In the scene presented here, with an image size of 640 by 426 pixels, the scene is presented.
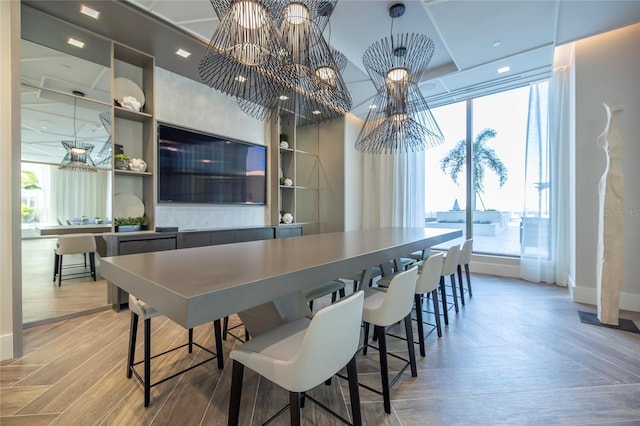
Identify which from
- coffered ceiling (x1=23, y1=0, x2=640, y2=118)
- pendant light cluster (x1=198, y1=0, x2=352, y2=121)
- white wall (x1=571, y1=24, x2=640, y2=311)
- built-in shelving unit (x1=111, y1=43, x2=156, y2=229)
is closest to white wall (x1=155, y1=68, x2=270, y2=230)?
built-in shelving unit (x1=111, y1=43, x2=156, y2=229)

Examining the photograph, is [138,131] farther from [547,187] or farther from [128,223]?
[547,187]

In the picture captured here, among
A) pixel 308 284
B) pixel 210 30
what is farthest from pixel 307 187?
pixel 308 284

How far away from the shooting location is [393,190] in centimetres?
554

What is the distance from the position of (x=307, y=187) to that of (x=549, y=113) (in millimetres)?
4120

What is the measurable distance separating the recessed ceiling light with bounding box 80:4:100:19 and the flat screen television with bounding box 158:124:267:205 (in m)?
1.15

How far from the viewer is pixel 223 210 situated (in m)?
4.27

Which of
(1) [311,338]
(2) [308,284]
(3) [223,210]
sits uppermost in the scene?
(3) [223,210]

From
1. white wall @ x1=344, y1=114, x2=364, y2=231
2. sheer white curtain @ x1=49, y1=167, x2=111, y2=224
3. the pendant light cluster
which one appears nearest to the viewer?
the pendant light cluster

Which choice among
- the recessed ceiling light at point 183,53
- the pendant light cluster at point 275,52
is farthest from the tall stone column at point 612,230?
the recessed ceiling light at point 183,53

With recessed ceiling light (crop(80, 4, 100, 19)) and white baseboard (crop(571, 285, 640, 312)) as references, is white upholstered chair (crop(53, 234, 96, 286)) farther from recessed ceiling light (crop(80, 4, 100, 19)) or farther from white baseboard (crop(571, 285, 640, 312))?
white baseboard (crop(571, 285, 640, 312))

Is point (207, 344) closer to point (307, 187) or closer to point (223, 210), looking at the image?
point (223, 210)

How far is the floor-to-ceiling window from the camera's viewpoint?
14.9ft

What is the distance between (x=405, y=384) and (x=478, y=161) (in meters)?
4.41

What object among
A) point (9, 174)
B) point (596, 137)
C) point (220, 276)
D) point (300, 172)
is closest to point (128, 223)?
point (9, 174)
